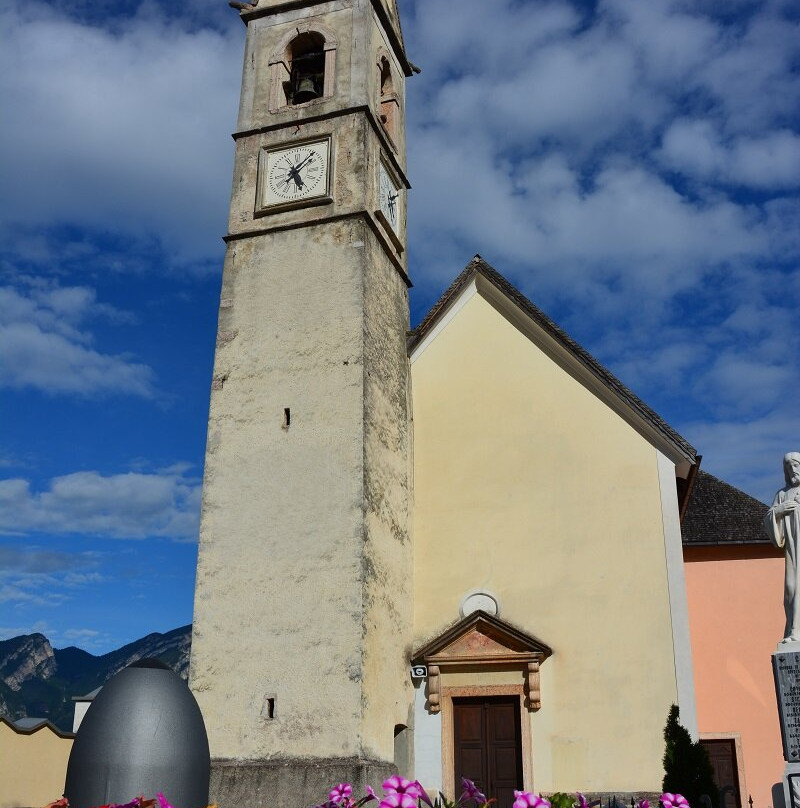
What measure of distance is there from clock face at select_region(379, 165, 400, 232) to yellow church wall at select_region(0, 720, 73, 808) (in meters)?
9.32

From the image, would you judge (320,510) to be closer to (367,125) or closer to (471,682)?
(471,682)

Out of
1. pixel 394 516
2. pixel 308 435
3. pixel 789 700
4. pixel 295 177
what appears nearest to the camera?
pixel 789 700

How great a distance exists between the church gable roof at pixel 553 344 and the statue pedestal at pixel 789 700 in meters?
5.43

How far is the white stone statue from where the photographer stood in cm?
945

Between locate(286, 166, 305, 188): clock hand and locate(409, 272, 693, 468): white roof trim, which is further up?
locate(286, 166, 305, 188): clock hand

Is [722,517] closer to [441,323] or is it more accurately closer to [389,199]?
[441,323]

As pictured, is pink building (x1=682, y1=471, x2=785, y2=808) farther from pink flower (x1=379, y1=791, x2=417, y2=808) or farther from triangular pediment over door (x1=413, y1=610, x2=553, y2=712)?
pink flower (x1=379, y1=791, x2=417, y2=808)

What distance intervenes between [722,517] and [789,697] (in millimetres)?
7435

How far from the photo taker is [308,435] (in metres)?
14.0

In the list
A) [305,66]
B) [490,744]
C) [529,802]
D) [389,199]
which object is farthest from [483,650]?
[529,802]

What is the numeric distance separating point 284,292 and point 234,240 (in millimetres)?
1425

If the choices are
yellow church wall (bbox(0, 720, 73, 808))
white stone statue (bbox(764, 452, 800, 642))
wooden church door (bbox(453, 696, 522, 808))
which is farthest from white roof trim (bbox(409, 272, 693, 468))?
yellow church wall (bbox(0, 720, 73, 808))

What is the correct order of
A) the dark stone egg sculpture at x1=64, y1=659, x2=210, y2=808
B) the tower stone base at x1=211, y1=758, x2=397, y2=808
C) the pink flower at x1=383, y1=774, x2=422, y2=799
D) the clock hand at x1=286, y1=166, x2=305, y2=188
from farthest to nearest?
1. the clock hand at x1=286, y1=166, x2=305, y2=188
2. the tower stone base at x1=211, y1=758, x2=397, y2=808
3. the dark stone egg sculpture at x1=64, y1=659, x2=210, y2=808
4. the pink flower at x1=383, y1=774, x2=422, y2=799

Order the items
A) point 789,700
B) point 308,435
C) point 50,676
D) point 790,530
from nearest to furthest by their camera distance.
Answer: point 789,700
point 790,530
point 308,435
point 50,676
